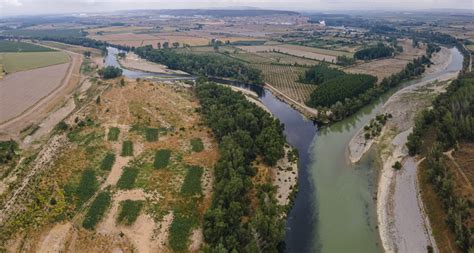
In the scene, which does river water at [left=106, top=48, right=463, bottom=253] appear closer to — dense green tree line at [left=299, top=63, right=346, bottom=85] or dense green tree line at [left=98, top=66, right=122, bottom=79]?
dense green tree line at [left=299, top=63, right=346, bottom=85]

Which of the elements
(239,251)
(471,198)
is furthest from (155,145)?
(471,198)

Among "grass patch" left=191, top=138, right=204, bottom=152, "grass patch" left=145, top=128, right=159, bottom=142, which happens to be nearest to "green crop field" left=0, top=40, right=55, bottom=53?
"grass patch" left=145, top=128, right=159, bottom=142

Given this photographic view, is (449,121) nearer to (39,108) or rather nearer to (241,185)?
(241,185)

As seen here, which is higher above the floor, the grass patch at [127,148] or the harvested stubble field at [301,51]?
the grass patch at [127,148]

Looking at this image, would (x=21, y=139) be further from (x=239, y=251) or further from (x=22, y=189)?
(x=239, y=251)

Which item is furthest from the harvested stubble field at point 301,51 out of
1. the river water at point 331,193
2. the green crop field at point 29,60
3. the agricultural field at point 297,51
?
the green crop field at point 29,60

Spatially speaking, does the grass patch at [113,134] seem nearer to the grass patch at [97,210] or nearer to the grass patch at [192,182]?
the grass patch at [192,182]

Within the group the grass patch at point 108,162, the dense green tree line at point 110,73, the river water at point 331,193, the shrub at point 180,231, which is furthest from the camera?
the dense green tree line at point 110,73
